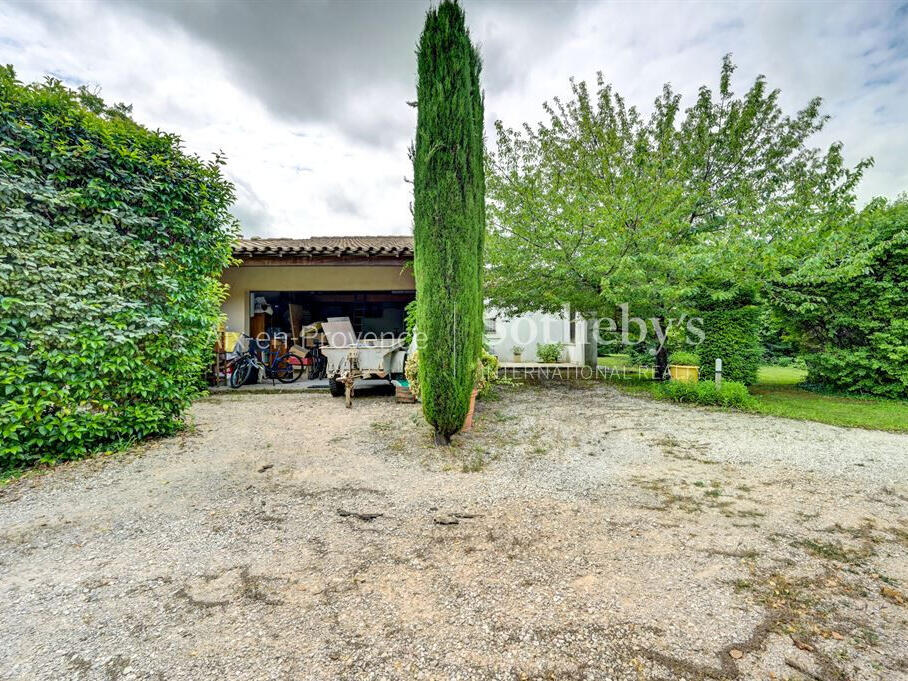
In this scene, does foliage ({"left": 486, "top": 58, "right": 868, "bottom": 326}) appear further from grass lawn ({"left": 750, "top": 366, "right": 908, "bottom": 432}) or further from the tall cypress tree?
the tall cypress tree

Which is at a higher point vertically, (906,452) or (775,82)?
(775,82)

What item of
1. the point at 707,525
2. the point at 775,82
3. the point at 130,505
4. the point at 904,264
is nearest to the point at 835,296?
the point at 904,264

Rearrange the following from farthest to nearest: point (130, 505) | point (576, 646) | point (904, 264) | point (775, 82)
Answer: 1. point (775, 82)
2. point (904, 264)
3. point (130, 505)
4. point (576, 646)

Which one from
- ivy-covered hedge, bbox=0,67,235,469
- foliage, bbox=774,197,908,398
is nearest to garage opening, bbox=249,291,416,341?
ivy-covered hedge, bbox=0,67,235,469

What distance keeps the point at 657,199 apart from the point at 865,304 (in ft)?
14.6

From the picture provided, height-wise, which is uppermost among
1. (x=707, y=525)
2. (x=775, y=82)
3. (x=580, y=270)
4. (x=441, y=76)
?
(x=775, y=82)

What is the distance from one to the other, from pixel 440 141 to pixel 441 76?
2.11 ft

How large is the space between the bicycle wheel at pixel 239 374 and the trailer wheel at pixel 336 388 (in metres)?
2.45

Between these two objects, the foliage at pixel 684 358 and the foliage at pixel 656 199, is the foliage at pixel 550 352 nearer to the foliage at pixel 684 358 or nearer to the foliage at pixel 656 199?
the foliage at pixel 684 358

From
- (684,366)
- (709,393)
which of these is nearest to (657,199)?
(709,393)

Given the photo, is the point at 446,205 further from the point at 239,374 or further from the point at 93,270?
the point at 239,374

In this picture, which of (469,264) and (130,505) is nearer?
(130,505)

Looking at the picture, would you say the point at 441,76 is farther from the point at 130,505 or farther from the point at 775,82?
the point at 775,82

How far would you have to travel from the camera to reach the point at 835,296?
23.6 ft
